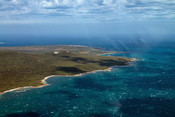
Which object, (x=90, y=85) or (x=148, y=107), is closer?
(x=148, y=107)

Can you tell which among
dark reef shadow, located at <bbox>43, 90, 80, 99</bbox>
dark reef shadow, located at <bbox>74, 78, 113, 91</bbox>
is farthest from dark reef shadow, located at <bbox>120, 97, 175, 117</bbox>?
dark reef shadow, located at <bbox>74, 78, 113, 91</bbox>

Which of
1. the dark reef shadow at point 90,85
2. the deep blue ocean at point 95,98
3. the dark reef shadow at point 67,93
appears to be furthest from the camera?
the dark reef shadow at point 90,85

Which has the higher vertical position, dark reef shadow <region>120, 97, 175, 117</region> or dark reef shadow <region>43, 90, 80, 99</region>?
dark reef shadow <region>43, 90, 80, 99</region>

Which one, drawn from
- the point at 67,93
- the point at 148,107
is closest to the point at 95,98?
the point at 67,93

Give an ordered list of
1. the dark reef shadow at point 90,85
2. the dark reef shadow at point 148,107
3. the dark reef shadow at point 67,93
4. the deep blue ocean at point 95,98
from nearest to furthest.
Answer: the dark reef shadow at point 148,107 → the deep blue ocean at point 95,98 → the dark reef shadow at point 67,93 → the dark reef shadow at point 90,85

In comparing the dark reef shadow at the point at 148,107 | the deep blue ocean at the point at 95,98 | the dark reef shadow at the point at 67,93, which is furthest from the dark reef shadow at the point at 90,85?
the dark reef shadow at the point at 148,107

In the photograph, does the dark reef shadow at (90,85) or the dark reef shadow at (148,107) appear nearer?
the dark reef shadow at (148,107)

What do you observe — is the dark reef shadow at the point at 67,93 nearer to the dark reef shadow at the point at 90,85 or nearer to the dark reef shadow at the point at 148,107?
the dark reef shadow at the point at 90,85

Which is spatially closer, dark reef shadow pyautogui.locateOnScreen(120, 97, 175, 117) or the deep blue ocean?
dark reef shadow pyautogui.locateOnScreen(120, 97, 175, 117)

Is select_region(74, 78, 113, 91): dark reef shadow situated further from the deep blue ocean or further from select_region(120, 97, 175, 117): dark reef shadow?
select_region(120, 97, 175, 117): dark reef shadow

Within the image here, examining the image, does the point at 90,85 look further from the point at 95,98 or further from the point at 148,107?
the point at 148,107

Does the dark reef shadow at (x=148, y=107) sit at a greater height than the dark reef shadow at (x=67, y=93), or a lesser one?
lesser
